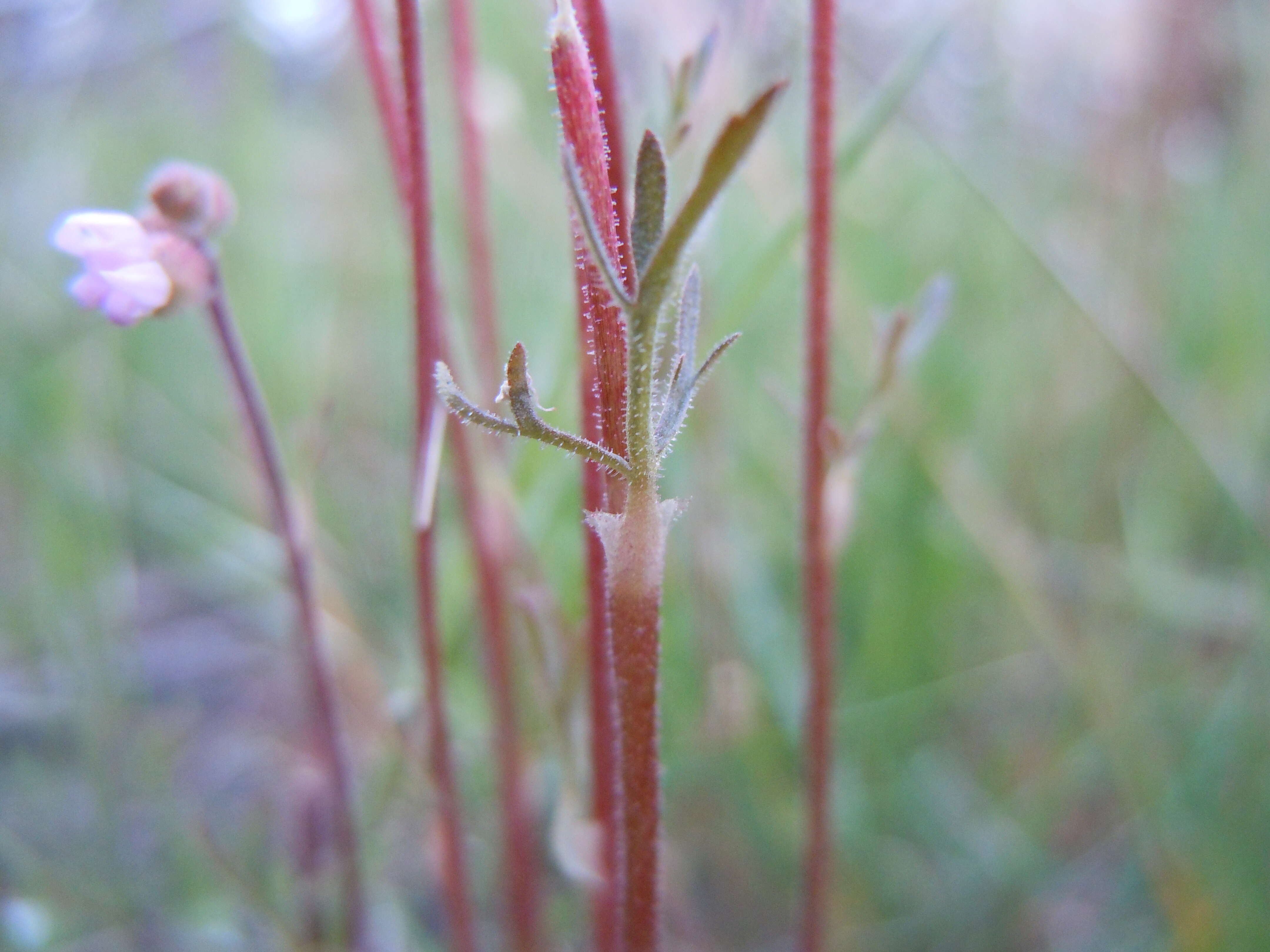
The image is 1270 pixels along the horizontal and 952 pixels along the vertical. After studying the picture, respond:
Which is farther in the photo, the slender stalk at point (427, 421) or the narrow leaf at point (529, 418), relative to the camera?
the slender stalk at point (427, 421)

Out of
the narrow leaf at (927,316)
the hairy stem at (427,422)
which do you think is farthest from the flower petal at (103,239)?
the narrow leaf at (927,316)

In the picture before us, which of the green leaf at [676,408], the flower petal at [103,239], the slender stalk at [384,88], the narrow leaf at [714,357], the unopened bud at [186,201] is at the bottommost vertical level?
the green leaf at [676,408]

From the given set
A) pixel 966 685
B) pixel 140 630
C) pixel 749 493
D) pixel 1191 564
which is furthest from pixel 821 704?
pixel 140 630

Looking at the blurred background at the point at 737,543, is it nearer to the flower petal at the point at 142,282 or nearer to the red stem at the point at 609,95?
the red stem at the point at 609,95

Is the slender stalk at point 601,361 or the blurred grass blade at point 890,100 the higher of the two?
the blurred grass blade at point 890,100

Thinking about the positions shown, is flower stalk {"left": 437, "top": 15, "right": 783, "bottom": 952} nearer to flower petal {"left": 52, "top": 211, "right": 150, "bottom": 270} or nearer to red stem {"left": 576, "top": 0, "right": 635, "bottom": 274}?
red stem {"left": 576, "top": 0, "right": 635, "bottom": 274}

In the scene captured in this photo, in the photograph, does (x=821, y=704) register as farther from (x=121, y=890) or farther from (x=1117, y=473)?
(x=1117, y=473)

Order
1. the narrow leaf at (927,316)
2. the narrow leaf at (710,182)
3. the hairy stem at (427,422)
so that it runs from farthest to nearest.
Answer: the narrow leaf at (927,316)
the hairy stem at (427,422)
the narrow leaf at (710,182)

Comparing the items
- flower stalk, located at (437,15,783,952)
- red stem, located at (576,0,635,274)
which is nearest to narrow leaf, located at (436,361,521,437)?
flower stalk, located at (437,15,783,952)
